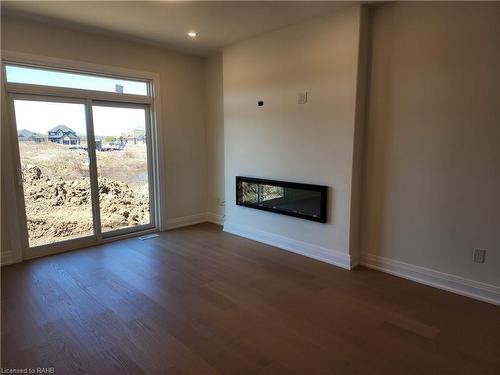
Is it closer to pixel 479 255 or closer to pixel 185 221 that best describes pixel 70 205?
pixel 185 221

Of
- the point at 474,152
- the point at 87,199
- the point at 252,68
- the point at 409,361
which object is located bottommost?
the point at 409,361

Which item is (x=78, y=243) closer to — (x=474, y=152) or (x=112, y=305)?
(x=112, y=305)

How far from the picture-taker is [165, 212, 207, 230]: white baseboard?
4970mm

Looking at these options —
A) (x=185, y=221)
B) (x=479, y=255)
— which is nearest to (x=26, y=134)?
(x=185, y=221)

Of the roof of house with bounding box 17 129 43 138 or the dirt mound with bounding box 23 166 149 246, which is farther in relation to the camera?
the dirt mound with bounding box 23 166 149 246

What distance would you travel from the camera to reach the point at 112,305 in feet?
8.78

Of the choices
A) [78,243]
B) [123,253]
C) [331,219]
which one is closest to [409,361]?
[331,219]

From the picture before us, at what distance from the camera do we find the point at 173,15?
129 inches

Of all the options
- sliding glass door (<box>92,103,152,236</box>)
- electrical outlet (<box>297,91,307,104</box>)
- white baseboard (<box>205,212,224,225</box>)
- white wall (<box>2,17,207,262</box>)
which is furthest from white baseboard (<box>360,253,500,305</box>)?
sliding glass door (<box>92,103,152,236</box>)

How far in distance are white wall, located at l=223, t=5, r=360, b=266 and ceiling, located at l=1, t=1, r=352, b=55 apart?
23 centimetres

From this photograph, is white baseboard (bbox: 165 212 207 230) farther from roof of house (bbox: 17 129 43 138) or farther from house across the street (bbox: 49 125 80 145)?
roof of house (bbox: 17 129 43 138)

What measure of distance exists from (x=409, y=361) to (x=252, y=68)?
3.55 m

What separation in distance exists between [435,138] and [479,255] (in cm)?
109

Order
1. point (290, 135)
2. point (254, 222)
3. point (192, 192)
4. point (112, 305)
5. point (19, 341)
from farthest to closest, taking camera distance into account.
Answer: point (192, 192) → point (254, 222) → point (290, 135) → point (112, 305) → point (19, 341)
